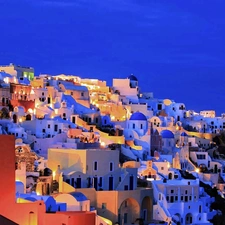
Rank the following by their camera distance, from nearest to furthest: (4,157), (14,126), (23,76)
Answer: (4,157) < (14,126) < (23,76)

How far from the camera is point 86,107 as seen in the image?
4966 centimetres

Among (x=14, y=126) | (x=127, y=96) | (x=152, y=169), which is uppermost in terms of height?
(x=127, y=96)

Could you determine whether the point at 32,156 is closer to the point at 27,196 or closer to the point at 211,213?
the point at 27,196

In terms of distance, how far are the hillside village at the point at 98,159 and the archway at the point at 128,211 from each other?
0.06m

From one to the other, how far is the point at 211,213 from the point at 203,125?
2207 centimetres

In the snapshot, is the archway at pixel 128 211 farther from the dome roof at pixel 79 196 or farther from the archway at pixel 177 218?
the dome roof at pixel 79 196

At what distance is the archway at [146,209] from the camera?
33.3 meters

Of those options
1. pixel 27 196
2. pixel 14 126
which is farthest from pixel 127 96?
pixel 27 196

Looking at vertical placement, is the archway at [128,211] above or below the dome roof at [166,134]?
below

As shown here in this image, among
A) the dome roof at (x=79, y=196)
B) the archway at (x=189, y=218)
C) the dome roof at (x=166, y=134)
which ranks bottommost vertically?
the archway at (x=189, y=218)

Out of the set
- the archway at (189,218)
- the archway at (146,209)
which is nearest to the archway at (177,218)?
the archway at (189,218)

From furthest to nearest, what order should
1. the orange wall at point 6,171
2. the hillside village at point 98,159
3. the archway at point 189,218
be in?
the archway at point 189,218 → the hillside village at point 98,159 → the orange wall at point 6,171

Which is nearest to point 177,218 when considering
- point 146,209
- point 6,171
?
point 146,209

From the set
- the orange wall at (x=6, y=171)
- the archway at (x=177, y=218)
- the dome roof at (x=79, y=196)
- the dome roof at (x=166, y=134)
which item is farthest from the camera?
the dome roof at (x=166, y=134)
